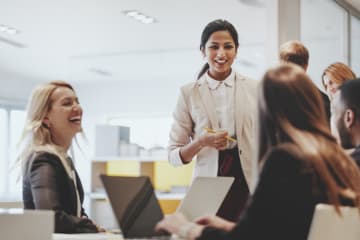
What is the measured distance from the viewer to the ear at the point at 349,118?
1.94m

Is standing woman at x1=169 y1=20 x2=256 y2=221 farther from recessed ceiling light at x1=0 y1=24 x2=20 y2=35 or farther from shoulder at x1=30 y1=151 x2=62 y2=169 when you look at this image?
→ recessed ceiling light at x1=0 y1=24 x2=20 y2=35

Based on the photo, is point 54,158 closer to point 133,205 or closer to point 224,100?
point 133,205

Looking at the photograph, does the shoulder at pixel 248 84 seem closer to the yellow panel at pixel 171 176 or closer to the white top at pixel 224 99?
the white top at pixel 224 99

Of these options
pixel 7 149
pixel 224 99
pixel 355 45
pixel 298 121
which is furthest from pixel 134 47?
pixel 298 121

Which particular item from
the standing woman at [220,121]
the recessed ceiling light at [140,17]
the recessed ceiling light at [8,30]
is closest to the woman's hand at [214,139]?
the standing woman at [220,121]

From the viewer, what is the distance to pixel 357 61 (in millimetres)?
5398

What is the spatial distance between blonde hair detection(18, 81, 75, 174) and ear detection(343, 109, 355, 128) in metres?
0.96

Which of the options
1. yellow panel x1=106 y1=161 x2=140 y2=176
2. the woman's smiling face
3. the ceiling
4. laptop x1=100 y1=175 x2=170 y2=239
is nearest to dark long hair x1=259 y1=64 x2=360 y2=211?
laptop x1=100 y1=175 x2=170 y2=239

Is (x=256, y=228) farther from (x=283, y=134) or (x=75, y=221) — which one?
(x=75, y=221)

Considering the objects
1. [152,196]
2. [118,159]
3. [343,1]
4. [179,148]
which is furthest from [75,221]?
[118,159]

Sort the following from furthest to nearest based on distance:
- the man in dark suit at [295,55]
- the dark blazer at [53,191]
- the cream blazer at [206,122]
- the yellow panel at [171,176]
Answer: the yellow panel at [171,176] → the man in dark suit at [295,55] → the cream blazer at [206,122] → the dark blazer at [53,191]

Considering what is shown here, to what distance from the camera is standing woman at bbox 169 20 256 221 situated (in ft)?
7.98

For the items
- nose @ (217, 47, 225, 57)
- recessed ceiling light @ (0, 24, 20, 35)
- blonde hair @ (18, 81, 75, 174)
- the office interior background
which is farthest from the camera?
recessed ceiling light @ (0, 24, 20, 35)

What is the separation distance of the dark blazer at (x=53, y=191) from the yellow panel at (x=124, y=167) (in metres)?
6.13
